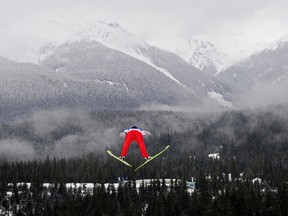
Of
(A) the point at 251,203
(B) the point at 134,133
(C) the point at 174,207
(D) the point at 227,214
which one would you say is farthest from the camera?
(C) the point at 174,207

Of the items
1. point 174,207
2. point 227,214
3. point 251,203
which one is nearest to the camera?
point 227,214

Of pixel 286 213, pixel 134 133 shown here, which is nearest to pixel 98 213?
pixel 286 213

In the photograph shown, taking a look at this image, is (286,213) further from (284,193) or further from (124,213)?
(124,213)

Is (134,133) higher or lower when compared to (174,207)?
higher

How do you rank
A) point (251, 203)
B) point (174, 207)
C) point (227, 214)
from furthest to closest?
1. point (174, 207)
2. point (251, 203)
3. point (227, 214)

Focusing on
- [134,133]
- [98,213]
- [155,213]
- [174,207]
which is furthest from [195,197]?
[134,133]

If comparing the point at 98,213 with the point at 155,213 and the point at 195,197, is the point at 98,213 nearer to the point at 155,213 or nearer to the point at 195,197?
the point at 155,213

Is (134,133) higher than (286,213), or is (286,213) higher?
(134,133)

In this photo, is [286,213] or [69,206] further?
[69,206]

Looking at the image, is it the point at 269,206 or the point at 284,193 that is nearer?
the point at 269,206
